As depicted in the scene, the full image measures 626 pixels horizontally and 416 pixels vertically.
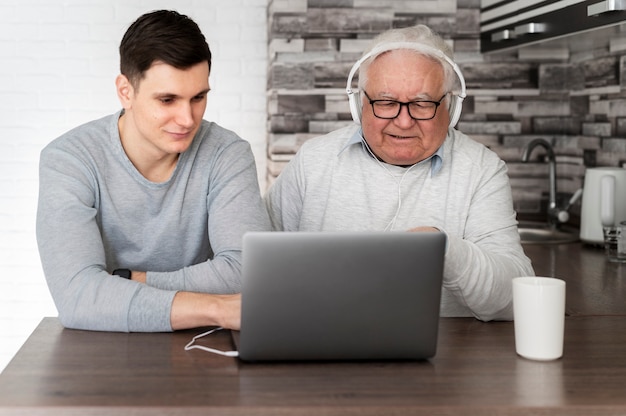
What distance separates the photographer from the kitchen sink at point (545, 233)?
11.3 feet

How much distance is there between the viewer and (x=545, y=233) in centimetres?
359

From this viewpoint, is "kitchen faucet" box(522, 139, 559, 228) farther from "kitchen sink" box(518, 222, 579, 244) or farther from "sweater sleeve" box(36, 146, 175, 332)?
"sweater sleeve" box(36, 146, 175, 332)

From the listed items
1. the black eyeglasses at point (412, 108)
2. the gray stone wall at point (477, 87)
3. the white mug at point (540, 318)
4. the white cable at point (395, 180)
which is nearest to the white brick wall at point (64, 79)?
the gray stone wall at point (477, 87)

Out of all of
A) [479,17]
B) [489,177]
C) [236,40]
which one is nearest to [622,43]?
[479,17]

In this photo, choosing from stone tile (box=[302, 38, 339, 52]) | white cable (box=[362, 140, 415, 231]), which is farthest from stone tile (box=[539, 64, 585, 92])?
white cable (box=[362, 140, 415, 231])

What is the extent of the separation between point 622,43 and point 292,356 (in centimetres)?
222

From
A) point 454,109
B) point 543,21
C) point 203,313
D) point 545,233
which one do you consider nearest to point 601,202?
point 545,233

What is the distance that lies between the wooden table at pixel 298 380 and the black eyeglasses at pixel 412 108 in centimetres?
66

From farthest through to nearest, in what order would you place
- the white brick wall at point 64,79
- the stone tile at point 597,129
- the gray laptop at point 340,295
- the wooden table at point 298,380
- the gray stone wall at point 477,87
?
the white brick wall at point 64,79, the gray stone wall at point 477,87, the stone tile at point 597,129, the gray laptop at point 340,295, the wooden table at point 298,380

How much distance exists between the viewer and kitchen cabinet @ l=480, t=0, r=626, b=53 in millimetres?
2547

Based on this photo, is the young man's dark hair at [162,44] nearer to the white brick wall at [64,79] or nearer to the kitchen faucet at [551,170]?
the kitchen faucet at [551,170]

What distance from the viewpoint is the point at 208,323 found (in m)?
1.81

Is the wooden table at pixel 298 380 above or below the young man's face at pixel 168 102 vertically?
below

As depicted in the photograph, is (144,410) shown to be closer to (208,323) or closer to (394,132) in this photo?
(208,323)
